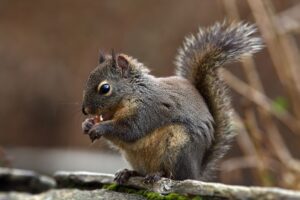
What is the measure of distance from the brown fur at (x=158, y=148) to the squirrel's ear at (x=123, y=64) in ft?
1.16

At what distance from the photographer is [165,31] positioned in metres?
8.55

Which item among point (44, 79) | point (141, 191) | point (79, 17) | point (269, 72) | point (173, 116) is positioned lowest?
point (141, 191)

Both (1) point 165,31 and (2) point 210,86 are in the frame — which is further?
(1) point 165,31

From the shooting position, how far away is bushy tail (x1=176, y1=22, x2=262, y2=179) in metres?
3.18

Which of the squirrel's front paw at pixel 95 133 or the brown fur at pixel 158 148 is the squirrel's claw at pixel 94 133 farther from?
the brown fur at pixel 158 148

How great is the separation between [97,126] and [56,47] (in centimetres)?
584

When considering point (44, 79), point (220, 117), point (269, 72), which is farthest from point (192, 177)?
point (44, 79)

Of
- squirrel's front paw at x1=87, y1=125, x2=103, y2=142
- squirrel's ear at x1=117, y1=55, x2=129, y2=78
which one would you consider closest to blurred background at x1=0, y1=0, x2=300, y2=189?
squirrel's ear at x1=117, y1=55, x2=129, y2=78

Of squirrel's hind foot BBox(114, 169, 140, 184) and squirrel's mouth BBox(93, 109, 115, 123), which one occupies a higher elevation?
squirrel's mouth BBox(93, 109, 115, 123)

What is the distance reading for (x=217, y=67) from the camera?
3236mm

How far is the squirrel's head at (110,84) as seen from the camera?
297 centimetres

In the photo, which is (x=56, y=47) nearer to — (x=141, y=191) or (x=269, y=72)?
(x=269, y=72)

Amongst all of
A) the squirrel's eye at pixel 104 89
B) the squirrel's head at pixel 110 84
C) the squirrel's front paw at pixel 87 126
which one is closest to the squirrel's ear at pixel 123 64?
the squirrel's head at pixel 110 84

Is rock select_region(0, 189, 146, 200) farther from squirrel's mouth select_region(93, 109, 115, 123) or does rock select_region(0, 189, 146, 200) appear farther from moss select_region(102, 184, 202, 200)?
squirrel's mouth select_region(93, 109, 115, 123)
